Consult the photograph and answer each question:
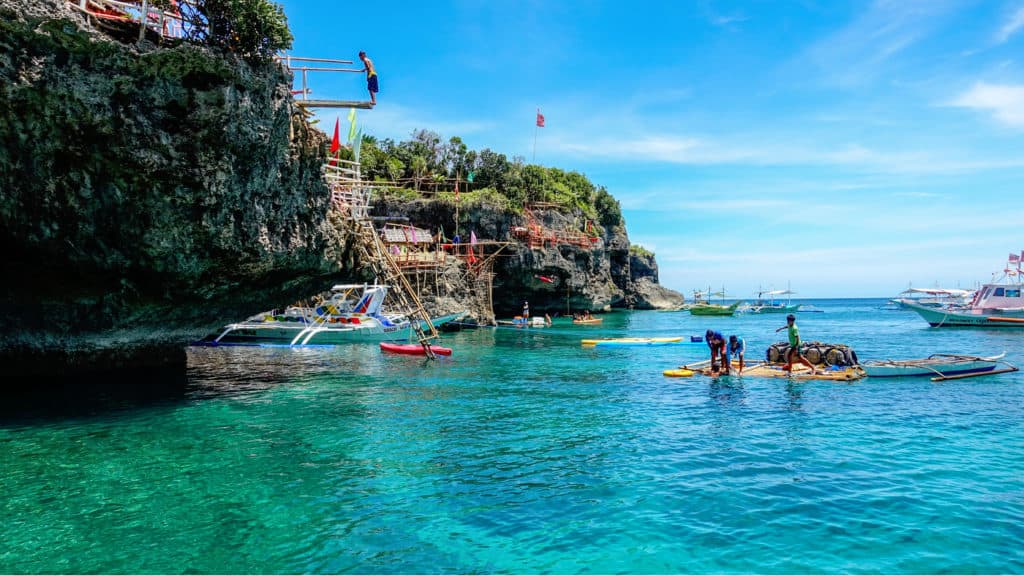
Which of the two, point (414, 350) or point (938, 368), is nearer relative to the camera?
point (938, 368)

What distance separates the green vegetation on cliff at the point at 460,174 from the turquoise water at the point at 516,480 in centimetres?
5004

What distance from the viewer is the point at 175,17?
17.4m

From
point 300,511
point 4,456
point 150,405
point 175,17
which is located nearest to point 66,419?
point 150,405

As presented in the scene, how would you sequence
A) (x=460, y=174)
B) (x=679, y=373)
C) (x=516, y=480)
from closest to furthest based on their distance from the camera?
1. (x=516, y=480)
2. (x=679, y=373)
3. (x=460, y=174)

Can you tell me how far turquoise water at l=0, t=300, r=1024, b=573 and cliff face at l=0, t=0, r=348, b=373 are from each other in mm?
3375

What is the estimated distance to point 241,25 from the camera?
1778 centimetres

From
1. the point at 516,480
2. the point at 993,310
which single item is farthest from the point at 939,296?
the point at 516,480

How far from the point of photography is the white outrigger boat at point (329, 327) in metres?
39.5

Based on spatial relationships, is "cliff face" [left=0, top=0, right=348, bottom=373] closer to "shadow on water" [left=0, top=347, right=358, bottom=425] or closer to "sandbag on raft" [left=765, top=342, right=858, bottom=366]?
"shadow on water" [left=0, top=347, right=358, bottom=425]

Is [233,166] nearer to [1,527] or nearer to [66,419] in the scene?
[66,419]

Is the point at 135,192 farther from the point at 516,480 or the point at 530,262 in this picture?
the point at 530,262

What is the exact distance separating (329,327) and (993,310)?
6334cm

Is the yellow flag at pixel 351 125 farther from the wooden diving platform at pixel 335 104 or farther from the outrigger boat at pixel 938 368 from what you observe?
the outrigger boat at pixel 938 368

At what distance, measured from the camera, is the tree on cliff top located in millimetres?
17531
